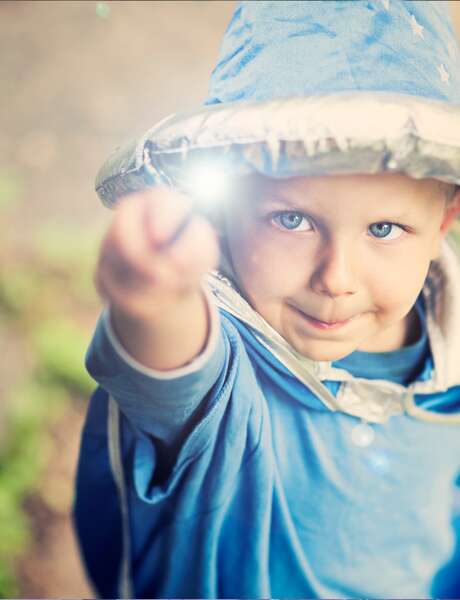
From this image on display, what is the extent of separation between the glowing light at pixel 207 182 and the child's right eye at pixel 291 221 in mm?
55

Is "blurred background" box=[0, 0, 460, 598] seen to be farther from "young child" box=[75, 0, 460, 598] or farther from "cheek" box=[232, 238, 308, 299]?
"cheek" box=[232, 238, 308, 299]

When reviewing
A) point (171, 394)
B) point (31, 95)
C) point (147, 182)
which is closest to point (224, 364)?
point (171, 394)

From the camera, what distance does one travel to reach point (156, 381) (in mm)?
502

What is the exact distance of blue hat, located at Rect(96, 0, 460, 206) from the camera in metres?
0.48

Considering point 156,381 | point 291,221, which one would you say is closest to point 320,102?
point 291,221

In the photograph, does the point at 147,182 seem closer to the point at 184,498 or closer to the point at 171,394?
the point at 171,394

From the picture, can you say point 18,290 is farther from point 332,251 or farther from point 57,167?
point 332,251

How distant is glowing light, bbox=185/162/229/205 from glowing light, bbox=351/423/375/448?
11.7 inches

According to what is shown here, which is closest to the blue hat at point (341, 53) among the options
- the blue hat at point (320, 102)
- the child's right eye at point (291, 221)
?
the blue hat at point (320, 102)

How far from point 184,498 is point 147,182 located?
1.04 feet

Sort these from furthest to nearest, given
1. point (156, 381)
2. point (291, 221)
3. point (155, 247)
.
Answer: point (291, 221) < point (156, 381) < point (155, 247)

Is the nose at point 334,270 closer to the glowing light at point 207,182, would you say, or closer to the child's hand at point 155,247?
the glowing light at point 207,182

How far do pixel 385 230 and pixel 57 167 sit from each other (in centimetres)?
38

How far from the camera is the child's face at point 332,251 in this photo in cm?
58
